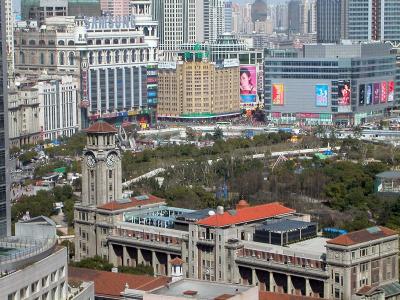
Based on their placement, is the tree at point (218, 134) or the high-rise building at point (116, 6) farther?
the high-rise building at point (116, 6)

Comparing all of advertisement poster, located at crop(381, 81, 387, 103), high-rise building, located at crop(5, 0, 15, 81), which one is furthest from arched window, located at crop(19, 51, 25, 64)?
advertisement poster, located at crop(381, 81, 387, 103)

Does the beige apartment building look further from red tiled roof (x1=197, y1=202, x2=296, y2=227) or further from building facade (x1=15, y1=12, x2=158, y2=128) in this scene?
red tiled roof (x1=197, y1=202, x2=296, y2=227)

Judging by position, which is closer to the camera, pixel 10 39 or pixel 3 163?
pixel 3 163

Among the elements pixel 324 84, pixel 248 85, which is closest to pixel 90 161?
pixel 324 84

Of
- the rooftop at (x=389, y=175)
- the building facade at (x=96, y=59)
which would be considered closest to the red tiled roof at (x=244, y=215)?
the rooftop at (x=389, y=175)

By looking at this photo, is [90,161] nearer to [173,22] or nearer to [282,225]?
[282,225]

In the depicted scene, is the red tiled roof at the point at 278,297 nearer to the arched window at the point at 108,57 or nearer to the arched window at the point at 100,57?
the arched window at the point at 100,57
